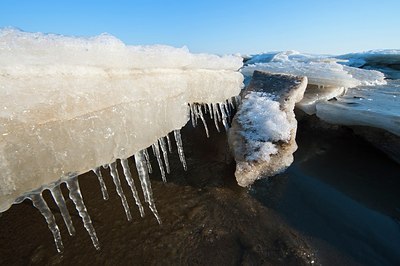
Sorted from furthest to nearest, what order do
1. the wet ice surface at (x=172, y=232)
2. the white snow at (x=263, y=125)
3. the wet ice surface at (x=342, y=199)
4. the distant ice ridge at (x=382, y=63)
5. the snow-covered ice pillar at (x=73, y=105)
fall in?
the distant ice ridge at (x=382, y=63)
the white snow at (x=263, y=125)
the wet ice surface at (x=342, y=199)
the wet ice surface at (x=172, y=232)
the snow-covered ice pillar at (x=73, y=105)

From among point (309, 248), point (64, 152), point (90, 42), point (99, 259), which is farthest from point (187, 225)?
point (90, 42)

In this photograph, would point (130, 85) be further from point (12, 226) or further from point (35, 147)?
point (12, 226)

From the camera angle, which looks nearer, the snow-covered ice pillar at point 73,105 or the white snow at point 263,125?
the snow-covered ice pillar at point 73,105

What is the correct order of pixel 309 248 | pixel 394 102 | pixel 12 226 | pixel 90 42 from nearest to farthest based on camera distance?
pixel 90 42 → pixel 309 248 → pixel 12 226 → pixel 394 102

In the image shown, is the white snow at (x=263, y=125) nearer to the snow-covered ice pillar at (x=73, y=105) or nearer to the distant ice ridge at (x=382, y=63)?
the snow-covered ice pillar at (x=73, y=105)

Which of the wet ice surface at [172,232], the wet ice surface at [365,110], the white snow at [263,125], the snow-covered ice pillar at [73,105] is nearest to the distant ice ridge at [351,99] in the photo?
the wet ice surface at [365,110]

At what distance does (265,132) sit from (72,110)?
7.27ft

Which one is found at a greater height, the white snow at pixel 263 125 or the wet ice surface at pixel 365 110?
the white snow at pixel 263 125

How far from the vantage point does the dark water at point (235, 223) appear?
2.22 m

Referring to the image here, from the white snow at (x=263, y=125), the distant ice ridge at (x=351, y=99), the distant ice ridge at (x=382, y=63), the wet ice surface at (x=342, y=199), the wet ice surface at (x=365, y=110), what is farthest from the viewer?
the distant ice ridge at (x=382, y=63)

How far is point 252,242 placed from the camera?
7.73 ft

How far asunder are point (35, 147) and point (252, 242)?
1.71m

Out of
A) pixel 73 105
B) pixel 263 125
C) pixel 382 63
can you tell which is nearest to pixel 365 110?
pixel 263 125

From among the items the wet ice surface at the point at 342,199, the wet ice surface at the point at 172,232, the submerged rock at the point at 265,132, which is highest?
the submerged rock at the point at 265,132
